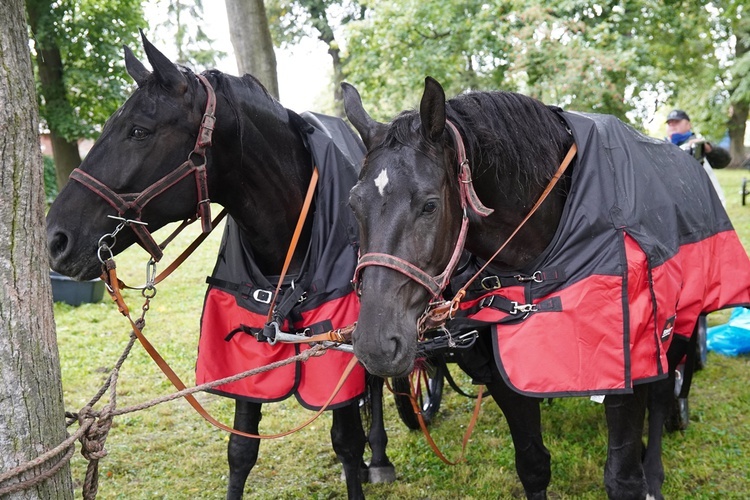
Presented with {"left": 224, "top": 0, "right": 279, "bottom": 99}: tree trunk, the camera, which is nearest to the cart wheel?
the camera

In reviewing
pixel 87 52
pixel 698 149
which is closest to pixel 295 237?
pixel 698 149

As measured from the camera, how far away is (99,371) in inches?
242

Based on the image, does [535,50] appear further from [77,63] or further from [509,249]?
[77,63]

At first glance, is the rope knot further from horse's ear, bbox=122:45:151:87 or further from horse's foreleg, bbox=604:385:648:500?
horse's foreleg, bbox=604:385:648:500

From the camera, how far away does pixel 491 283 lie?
2736 mm

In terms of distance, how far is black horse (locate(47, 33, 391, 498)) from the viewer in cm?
248

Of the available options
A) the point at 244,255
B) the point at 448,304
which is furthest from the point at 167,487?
the point at 448,304

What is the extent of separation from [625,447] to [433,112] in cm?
159

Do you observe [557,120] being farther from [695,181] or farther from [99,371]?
[99,371]

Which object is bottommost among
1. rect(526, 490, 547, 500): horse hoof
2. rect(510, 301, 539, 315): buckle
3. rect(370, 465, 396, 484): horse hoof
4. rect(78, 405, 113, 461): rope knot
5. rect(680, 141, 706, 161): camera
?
rect(370, 465, 396, 484): horse hoof

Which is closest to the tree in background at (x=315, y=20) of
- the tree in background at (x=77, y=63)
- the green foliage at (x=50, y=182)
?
the tree in background at (x=77, y=63)

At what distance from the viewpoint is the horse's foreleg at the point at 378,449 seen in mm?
3930

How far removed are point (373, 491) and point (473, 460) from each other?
0.68 meters

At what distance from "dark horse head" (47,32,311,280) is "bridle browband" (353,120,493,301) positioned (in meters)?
0.78
